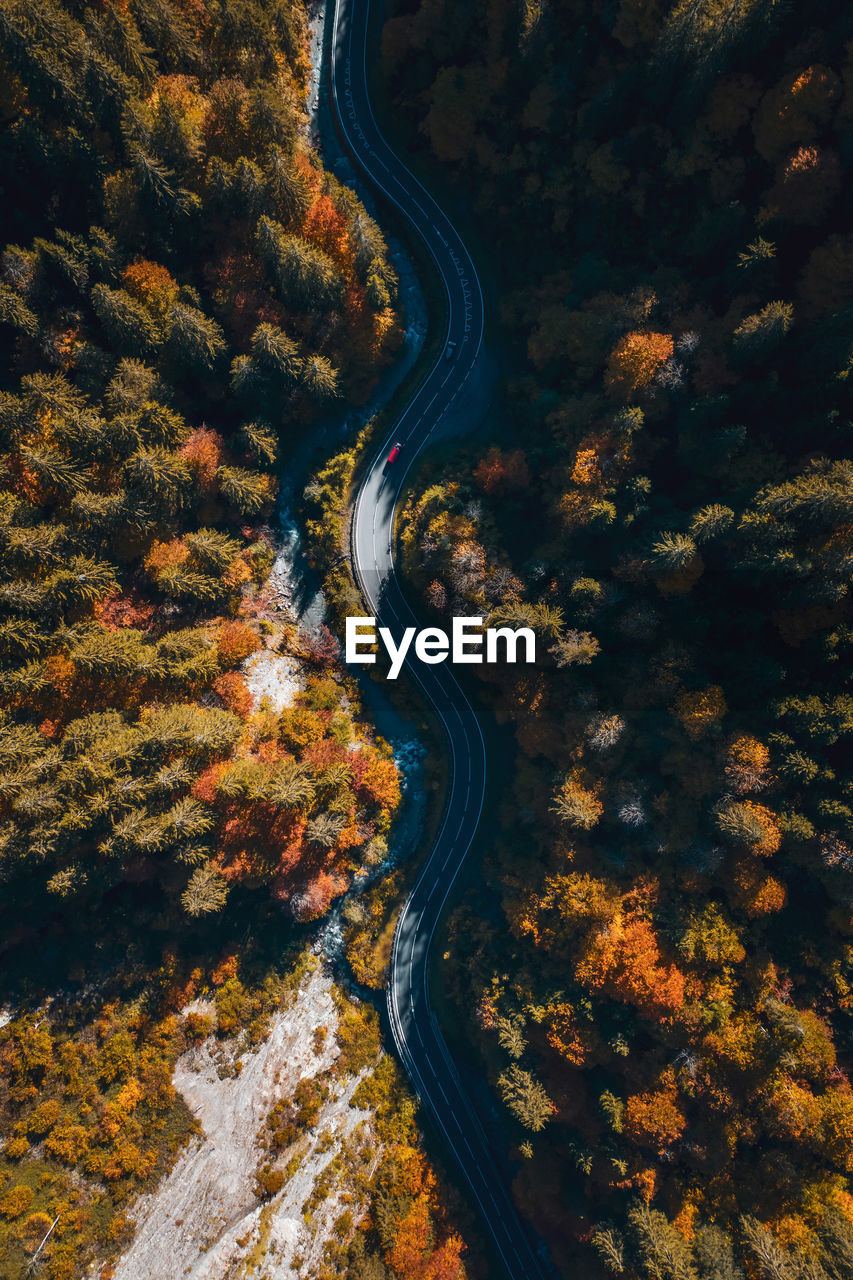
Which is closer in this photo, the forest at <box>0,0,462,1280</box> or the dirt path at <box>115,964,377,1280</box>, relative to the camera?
the forest at <box>0,0,462,1280</box>

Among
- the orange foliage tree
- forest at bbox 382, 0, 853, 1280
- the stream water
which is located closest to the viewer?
forest at bbox 382, 0, 853, 1280

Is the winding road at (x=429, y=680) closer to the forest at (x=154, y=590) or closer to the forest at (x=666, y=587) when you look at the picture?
the forest at (x=666, y=587)

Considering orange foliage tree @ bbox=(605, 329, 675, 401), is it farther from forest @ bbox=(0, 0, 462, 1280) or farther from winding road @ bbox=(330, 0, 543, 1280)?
forest @ bbox=(0, 0, 462, 1280)

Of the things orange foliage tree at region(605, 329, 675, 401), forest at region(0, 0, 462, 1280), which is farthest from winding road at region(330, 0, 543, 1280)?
orange foliage tree at region(605, 329, 675, 401)

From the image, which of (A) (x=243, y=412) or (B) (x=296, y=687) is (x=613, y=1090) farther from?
(A) (x=243, y=412)

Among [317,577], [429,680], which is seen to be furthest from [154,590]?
[429,680]

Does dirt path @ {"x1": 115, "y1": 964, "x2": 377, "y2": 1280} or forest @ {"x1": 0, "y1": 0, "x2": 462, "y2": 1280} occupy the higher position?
forest @ {"x1": 0, "y1": 0, "x2": 462, "y2": 1280}

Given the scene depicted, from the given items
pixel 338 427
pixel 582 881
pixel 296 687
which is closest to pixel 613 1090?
pixel 582 881

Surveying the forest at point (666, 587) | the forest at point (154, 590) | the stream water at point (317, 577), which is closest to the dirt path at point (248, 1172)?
the forest at point (154, 590)
